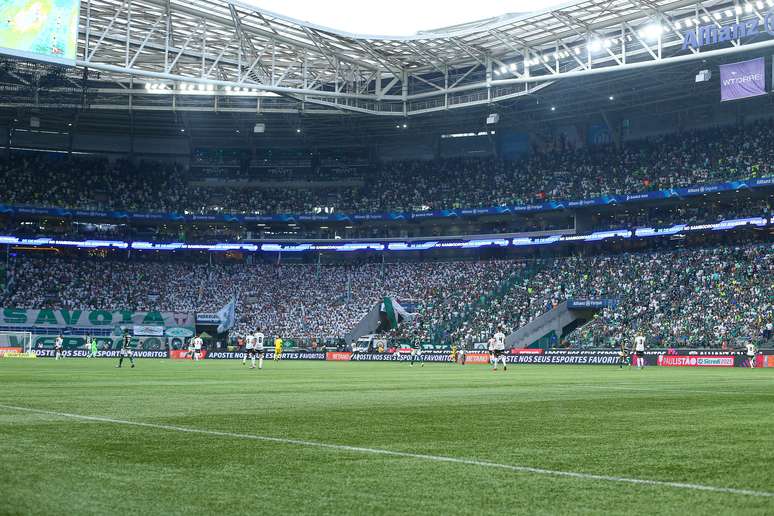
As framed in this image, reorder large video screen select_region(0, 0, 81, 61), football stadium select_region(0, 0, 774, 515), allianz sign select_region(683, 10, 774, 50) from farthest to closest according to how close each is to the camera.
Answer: allianz sign select_region(683, 10, 774, 50) < large video screen select_region(0, 0, 81, 61) < football stadium select_region(0, 0, 774, 515)

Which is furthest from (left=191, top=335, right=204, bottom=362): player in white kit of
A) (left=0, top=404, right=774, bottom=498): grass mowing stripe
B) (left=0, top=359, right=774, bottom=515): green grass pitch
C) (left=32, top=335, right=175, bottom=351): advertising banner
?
(left=0, top=404, right=774, bottom=498): grass mowing stripe

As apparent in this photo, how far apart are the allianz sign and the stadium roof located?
0.55m

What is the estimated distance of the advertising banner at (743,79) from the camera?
54.3 meters

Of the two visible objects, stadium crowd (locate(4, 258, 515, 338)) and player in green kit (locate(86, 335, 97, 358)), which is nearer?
player in green kit (locate(86, 335, 97, 358))

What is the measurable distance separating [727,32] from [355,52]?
25133 mm

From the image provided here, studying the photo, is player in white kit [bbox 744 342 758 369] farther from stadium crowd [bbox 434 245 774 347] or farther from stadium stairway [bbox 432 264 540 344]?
stadium stairway [bbox 432 264 540 344]

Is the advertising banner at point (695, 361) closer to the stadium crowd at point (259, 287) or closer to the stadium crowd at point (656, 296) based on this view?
the stadium crowd at point (656, 296)

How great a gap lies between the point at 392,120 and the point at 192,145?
2380 cm

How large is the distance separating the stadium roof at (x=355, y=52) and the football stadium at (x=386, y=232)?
0.33 meters

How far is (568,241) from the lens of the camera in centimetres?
7462

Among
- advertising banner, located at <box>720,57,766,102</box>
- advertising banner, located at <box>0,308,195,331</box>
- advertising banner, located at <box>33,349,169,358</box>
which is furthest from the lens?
advertising banner, located at <box>0,308,195,331</box>

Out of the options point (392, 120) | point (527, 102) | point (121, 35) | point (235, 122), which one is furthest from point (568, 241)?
point (121, 35)

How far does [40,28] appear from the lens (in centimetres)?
4822

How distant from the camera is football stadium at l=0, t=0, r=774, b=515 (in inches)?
603
